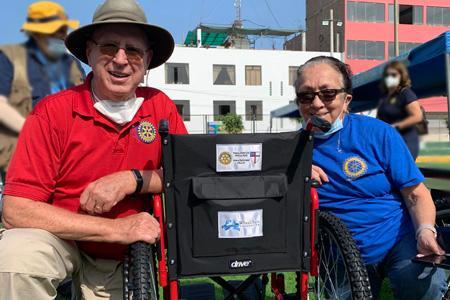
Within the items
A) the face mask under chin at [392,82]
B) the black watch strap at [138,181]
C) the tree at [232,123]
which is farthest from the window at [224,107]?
the black watch strap at [138,181]

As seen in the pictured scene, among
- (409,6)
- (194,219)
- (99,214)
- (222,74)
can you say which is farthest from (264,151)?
(409,6)

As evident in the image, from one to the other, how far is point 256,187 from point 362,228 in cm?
66

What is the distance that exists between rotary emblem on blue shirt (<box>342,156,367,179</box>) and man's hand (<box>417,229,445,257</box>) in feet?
1.19

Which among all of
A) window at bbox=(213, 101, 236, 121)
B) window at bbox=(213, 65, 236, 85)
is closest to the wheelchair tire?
window at bbox=(213, 101, 236, 121)

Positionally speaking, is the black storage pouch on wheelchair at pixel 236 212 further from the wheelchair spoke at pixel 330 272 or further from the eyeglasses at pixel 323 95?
the eyeglasses at pixel 323 95

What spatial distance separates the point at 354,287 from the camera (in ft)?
5.37

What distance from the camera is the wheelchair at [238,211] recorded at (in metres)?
1.68

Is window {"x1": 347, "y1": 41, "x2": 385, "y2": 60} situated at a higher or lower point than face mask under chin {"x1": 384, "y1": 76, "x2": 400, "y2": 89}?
higher

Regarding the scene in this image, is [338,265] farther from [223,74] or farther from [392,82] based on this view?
[223,74]

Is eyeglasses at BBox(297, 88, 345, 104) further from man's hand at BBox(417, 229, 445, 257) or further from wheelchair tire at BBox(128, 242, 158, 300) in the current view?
wheelchair tire at BBox(128, 242, 158, 300)

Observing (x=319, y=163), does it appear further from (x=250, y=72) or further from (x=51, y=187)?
(x=250, y=72)

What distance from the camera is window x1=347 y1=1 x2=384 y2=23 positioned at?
125ft

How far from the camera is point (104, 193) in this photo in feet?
5.56

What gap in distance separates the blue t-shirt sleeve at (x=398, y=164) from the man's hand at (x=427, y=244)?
8.7 inches
